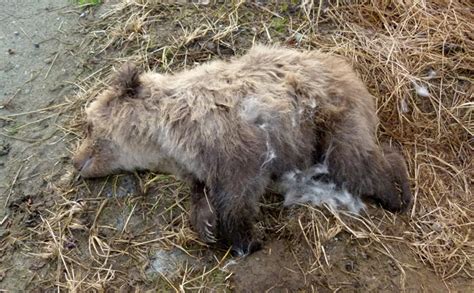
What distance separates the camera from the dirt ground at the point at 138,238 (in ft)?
12.8

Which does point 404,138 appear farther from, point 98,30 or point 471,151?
point 98,30

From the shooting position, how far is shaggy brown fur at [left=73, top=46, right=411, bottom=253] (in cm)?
388

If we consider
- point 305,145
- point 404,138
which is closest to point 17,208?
point 305,145

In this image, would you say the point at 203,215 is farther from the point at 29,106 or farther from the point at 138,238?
the point at 29,106

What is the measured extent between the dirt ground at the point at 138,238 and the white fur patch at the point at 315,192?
8cm

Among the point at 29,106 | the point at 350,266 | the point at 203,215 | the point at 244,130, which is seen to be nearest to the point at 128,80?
the point at 244,130

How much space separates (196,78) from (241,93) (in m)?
0.37

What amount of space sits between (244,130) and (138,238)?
1110 millimetres

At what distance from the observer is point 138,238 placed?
423cm

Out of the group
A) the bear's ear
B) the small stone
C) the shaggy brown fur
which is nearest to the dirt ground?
the small stone

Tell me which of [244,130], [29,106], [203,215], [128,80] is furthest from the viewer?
[29,106]

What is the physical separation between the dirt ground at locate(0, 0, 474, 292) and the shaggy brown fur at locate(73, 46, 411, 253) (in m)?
0.20

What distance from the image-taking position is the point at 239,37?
5199 millimetres

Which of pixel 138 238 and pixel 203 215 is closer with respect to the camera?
pixel 203 215
